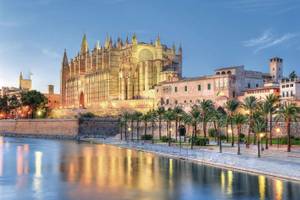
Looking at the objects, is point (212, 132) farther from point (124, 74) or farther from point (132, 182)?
point (124, 74)

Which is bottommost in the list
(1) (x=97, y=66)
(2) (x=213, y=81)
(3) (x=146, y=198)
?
(3) (x=146, y=198)

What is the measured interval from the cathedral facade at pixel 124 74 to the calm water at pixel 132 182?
55868 millimetres

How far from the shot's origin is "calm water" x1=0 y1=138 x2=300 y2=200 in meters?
24.9

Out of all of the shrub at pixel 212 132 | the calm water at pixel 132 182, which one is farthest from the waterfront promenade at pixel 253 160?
the shrub at pixel 212 132

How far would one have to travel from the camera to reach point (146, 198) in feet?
78.8

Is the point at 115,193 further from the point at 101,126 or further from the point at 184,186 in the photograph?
the point at 101,126

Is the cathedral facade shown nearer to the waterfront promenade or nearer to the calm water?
the waterfront promenade

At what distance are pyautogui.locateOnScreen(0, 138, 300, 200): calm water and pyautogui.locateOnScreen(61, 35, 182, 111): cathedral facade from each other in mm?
55868

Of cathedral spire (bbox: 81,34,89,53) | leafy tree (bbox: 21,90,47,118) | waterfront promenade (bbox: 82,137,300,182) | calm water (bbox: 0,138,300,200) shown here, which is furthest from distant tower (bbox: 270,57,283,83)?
cathedral spire (bbox: 81,34,89,53)

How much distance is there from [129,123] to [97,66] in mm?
45065

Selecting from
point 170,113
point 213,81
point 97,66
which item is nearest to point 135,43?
point 97,66

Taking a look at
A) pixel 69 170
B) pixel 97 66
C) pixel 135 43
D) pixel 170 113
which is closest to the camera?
pixel 69 170

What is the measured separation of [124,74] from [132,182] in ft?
271

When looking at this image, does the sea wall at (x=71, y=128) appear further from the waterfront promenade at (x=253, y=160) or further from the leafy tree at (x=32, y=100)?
the waterfront promenade at (x=253, y=160)
